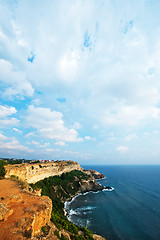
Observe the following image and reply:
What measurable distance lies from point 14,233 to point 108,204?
53.3 metres

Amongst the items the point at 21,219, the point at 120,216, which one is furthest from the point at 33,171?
the point at 21,219

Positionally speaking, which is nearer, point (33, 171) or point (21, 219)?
point (21, 219)

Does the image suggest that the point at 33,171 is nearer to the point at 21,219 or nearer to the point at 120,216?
the point at 120,216

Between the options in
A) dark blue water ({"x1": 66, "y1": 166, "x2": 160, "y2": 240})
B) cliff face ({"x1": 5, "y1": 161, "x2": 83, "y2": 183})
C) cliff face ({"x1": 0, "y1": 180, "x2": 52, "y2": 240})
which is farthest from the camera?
cliff face ({"x1": 5, "y1": 161, "x2": 83, "y2": 183})

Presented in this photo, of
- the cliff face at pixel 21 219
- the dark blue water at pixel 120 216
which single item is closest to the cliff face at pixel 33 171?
the dark blue water at pixel 120 216

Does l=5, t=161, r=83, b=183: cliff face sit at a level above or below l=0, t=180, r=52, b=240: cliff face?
above

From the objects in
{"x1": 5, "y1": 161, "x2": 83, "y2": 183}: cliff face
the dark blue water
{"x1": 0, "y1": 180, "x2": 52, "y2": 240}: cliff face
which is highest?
{"x1": 5, "y1": 161, "x2": 83, "y2": 183}: cliff face

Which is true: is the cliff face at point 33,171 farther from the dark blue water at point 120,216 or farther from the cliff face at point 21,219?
the cliff face at point 21,219

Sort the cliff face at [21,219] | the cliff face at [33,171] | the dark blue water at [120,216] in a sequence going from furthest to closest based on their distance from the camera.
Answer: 1. the cliff face at [33,171]
2. the dark blue water at [120,216]
3. the cliff face at [21,219]

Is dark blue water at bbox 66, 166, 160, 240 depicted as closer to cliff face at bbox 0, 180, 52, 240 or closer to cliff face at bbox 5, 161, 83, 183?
cliff face at bbox 5, 161, 83, 183

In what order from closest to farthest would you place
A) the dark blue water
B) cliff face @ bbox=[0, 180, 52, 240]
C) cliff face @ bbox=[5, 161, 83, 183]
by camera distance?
cliff face @ bbox=[0, 180, 52, 240], the dark blue water, cliff face @ bbox=[5, 161, 83, 183]

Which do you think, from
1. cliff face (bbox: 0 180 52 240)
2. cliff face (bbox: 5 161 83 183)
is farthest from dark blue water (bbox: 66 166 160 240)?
cliff face (bbox: 0 180 52 240)

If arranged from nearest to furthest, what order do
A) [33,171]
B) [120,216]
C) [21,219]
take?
[21,219] → [120,216] → [33,171]

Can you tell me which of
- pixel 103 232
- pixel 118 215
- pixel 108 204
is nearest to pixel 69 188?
pixel 108 204
